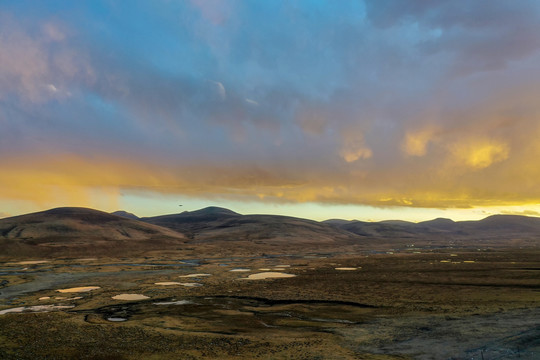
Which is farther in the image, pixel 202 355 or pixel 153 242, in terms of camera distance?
pixel 153 242

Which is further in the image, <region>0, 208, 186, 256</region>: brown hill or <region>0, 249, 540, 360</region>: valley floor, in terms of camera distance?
<region>0, 208, 186, 256</region>: brown hill

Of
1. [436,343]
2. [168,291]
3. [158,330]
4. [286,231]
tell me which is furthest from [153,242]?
[436,343]

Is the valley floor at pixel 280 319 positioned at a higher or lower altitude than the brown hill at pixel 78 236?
lower

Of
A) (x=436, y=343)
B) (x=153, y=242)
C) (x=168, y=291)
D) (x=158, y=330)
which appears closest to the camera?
(x=436, y=343)

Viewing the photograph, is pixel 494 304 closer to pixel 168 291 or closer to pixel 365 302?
pixel 365 302

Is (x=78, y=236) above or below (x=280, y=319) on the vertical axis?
above

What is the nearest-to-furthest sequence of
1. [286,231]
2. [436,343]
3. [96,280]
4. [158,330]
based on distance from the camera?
1. [436,343]
2. [158,330]
3. [96,280]
4. [286,231]

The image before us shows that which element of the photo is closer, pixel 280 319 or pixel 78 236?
pixel 280 319

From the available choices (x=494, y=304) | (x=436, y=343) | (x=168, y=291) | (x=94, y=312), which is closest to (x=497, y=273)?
(x=494, y=304)

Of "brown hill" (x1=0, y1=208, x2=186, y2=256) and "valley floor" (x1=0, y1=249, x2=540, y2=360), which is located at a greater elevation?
"brown hill" (x1=0, y1=208, x2=186, y2=256)

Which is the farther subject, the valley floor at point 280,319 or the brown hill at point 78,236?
the brown hill at point 78,236
